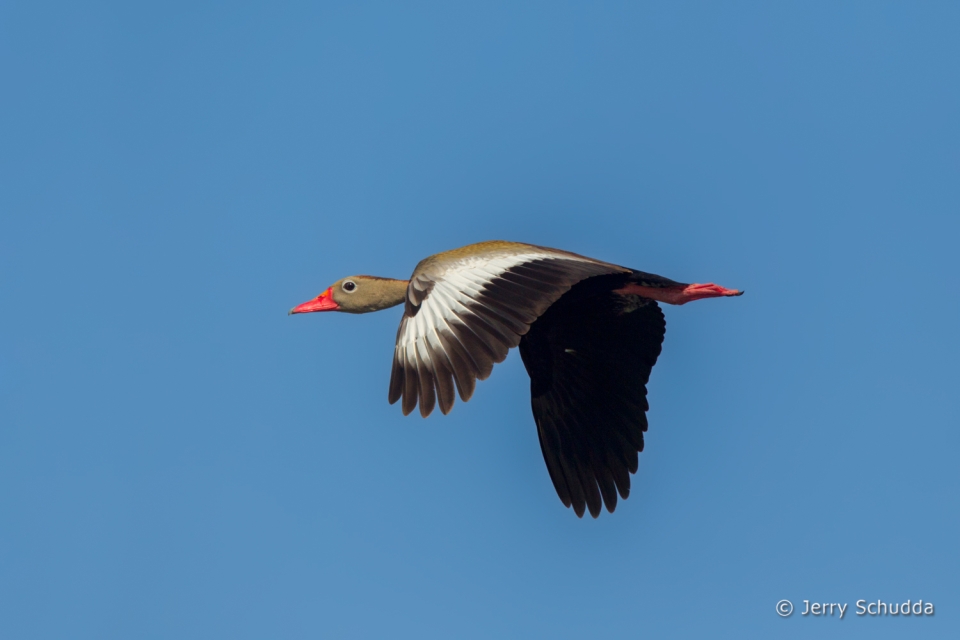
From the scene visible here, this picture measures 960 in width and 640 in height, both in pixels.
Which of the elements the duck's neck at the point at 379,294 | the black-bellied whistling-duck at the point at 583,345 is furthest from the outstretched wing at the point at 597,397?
the duck's neck at the point at 379,294

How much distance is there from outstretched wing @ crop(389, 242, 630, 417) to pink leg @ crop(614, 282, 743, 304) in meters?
1.30

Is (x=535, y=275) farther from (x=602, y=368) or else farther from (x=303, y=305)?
(x=303, y=305)

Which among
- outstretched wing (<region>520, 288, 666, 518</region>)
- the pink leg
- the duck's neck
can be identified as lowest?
outstretched wing (<region>520, 288, 666, 518</region>)

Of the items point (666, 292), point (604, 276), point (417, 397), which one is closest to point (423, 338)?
point (417, 397)

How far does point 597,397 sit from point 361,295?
9.71 feet

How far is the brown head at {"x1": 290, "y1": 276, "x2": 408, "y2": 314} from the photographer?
12844 millimetres

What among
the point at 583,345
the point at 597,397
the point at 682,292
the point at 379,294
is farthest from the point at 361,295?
the point at 682,292

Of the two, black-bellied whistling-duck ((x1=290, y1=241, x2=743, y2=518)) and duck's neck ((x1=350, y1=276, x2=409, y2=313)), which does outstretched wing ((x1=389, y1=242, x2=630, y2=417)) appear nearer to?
black-bellied whistling-duck ((x1=290, y1=241, x2=743, y2=518))

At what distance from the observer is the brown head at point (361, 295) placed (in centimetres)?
1284

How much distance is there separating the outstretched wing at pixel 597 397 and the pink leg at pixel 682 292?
25 cm

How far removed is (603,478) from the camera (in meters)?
12.3

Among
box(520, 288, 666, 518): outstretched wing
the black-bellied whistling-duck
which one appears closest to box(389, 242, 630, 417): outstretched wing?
the black-bellied whistling-duck

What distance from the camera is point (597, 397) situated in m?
12.4

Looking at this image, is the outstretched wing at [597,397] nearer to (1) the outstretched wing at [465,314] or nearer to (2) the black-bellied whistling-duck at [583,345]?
(2) the black-bellied whistling-duck at [583,345]
